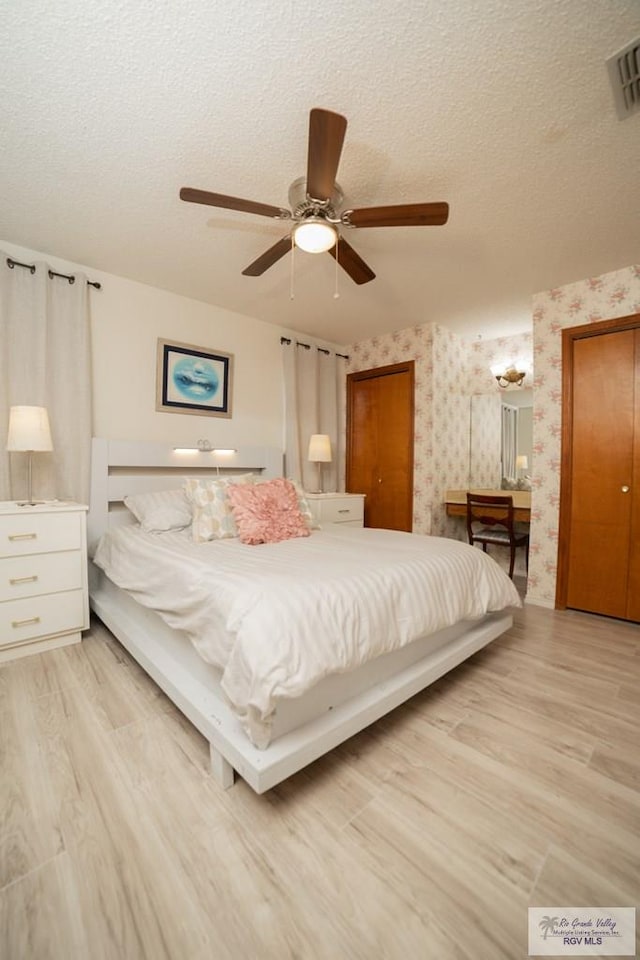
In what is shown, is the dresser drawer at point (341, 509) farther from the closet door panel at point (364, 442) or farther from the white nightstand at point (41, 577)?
the white nightstand at point (41, 577)

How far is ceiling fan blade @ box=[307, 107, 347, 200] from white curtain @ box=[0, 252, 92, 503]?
6.43ft

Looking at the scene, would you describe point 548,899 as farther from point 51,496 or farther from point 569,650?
point 51,496

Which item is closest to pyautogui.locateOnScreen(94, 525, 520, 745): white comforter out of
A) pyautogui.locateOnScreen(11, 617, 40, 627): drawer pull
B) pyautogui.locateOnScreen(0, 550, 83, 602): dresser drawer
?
pyautogui.locateOnScreen(0, 550, 83, 602): dresser drawer

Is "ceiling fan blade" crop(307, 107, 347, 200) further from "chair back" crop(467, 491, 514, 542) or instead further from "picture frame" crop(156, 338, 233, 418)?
"chair back" crop(467, 491, 514, 542)

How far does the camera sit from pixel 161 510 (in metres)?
2.48

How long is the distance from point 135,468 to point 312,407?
1.84m

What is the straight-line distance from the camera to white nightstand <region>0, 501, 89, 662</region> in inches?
79.9

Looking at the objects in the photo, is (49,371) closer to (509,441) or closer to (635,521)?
(509,441)

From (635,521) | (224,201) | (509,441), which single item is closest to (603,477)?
(635,521)

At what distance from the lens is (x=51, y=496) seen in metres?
2.51

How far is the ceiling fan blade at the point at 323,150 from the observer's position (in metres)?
1.19

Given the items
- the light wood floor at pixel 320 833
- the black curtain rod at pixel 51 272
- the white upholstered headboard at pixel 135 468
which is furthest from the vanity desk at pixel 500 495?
the black curtain rod at pixel 51 272

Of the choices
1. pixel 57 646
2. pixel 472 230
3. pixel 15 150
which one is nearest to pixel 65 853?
pixel 57 646

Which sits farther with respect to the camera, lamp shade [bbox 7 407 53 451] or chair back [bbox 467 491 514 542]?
chair back [bbox 467 491 514 542]
